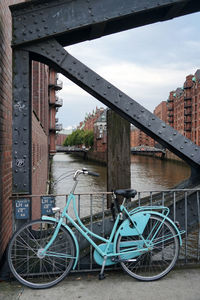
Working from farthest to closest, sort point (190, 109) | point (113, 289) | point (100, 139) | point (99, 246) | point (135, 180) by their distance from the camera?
point (100, 139)
point (190, 109)
point (135, 180)
point (99, 246)
point (113, 289)

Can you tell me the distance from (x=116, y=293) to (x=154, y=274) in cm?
57

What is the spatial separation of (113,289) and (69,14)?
114 inches

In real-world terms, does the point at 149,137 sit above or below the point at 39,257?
above

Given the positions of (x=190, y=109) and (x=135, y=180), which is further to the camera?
(x=190, y=109)

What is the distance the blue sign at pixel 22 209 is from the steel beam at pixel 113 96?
4.62 feet

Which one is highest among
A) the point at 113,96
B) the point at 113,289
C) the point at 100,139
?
A: the point at 100,139

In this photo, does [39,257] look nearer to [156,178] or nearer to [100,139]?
[156,178]

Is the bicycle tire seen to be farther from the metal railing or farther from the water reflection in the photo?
the water reflection

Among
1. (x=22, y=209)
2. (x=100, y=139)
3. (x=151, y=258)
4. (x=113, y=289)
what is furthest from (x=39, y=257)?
(x=100, y=139)

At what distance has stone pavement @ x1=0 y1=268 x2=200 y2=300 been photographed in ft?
9.66

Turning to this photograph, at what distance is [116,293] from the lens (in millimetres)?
3006

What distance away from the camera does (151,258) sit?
3467 millimetres

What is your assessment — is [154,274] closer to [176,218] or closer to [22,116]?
[176,218]

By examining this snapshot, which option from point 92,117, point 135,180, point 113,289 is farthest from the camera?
point 92,117
